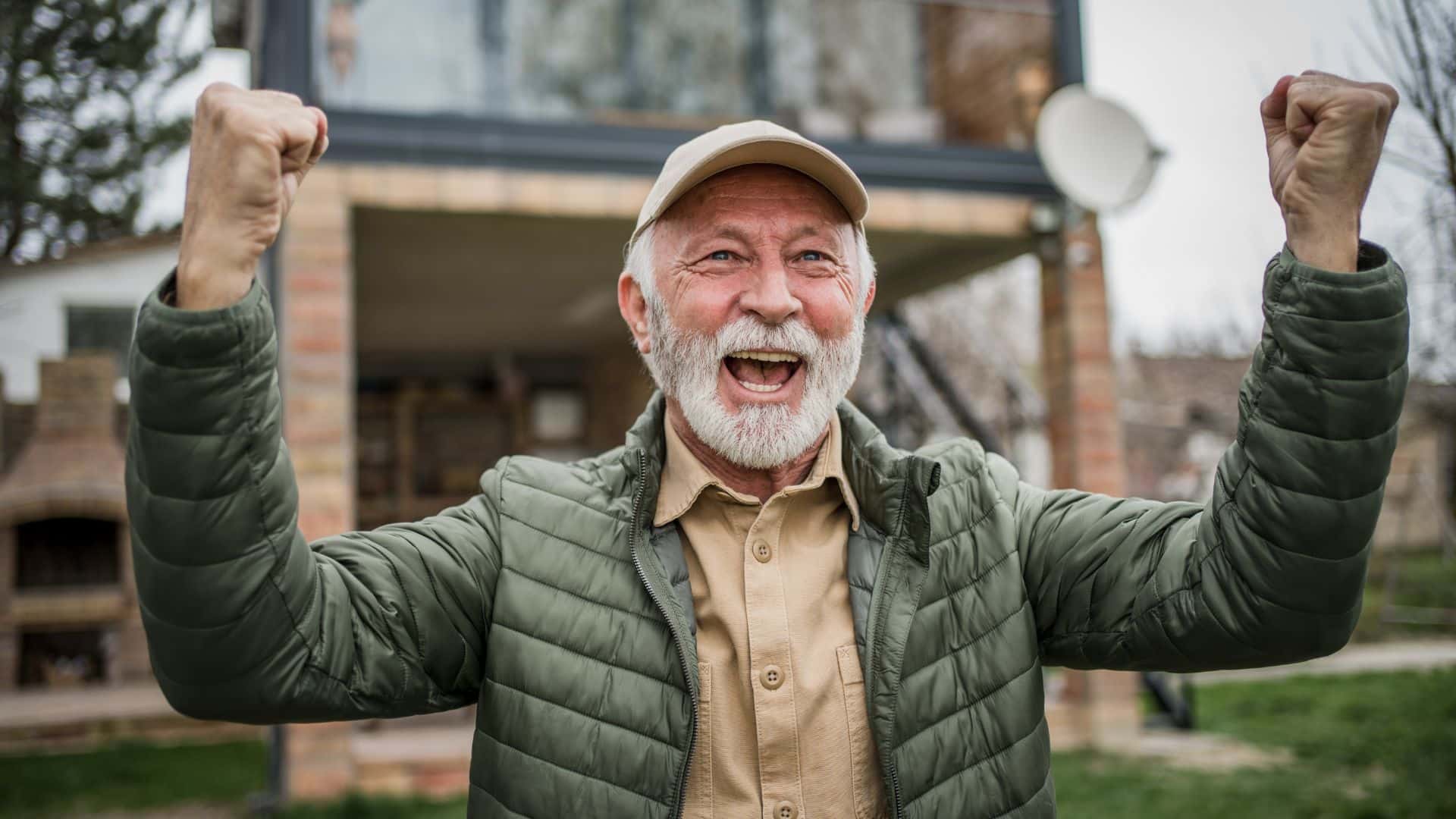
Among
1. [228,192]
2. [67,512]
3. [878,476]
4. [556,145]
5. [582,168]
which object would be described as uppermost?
[556,145]

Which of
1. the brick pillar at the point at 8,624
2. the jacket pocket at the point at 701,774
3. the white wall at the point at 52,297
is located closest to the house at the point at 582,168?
the white wall at the point at 52,297

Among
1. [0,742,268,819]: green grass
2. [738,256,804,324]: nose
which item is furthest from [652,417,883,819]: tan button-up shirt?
[0,742,268,819]: green grass

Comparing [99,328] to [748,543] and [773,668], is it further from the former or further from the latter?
[773,668]

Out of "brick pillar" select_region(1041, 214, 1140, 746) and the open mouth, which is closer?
the open mouth

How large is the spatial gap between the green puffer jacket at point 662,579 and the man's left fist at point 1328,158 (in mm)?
41

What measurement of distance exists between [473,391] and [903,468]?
31.7 feet

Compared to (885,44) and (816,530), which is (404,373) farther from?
(816,530)

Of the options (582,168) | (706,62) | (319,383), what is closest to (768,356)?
(319,383)

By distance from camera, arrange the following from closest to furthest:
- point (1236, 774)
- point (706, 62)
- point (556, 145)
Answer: point (1236, 774) < point (556, 145) < point (706, 62)

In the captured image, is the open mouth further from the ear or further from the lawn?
the lawn

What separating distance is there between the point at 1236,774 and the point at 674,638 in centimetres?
525

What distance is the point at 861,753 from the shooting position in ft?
5.24

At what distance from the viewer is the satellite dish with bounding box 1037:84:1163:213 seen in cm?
592

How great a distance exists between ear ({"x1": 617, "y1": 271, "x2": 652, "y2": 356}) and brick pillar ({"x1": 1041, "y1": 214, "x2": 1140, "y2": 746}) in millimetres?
5033
